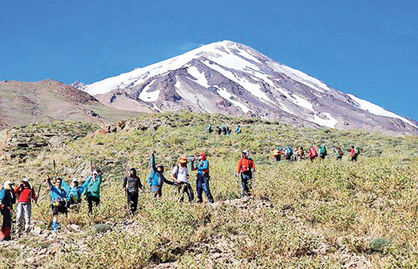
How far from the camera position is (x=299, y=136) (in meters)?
29.0

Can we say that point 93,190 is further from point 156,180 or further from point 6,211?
point 6,211

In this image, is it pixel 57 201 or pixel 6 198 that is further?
pixel 57 201

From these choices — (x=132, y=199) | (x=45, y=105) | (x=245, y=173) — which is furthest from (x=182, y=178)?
(x=45, y=105)

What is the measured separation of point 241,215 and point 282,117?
17535cm

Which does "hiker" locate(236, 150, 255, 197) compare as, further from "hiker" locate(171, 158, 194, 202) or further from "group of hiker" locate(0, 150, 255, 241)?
"hiker" locate(171, 158, 194, 202)

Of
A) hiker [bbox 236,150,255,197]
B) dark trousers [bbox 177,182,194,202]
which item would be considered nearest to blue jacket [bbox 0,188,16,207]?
dark trousers [bbox 177,182,194,202]

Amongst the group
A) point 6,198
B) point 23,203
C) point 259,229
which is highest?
point 6,198

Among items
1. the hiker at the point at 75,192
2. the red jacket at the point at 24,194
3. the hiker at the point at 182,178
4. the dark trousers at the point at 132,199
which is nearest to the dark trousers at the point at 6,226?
the red jacket at the point at 24,194

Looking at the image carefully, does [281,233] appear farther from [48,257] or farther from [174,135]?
[174,135]

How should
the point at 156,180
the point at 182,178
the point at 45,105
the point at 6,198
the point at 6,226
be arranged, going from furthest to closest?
the point at 45,105 → the point at 156,180 → the point at 182,178 → the point at 6,198 → the point at 6,226

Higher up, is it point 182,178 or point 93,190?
point 182,178

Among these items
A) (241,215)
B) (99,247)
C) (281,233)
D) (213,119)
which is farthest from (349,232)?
(213,119)

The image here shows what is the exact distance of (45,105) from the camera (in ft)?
295

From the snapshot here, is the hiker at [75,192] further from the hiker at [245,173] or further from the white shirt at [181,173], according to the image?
the hiker at [245,173]
